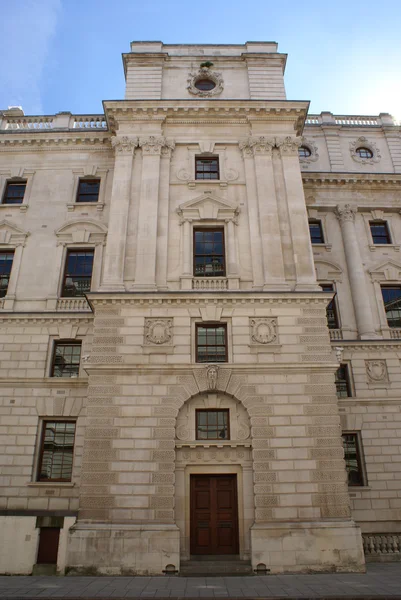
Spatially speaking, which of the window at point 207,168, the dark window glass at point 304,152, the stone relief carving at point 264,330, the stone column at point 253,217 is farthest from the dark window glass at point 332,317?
the dark window glass at point 304,152

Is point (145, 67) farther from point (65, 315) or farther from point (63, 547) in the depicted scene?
point (63, 547)

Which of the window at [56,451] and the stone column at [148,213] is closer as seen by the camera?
the window at [56,451]

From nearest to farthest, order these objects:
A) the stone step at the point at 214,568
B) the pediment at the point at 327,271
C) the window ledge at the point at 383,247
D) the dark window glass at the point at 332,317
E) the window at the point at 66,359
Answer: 1. the stone step at the point at 214,568
2. the window at the point at 66,359
3. the dark window glass at the point at 332,317
4. the pediment at the point at 327,271
5. the window ledge at the point at 383,247

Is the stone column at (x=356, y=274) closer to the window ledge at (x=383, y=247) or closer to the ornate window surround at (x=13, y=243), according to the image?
the window ledge at (x=383, y=247)

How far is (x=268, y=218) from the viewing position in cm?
2144

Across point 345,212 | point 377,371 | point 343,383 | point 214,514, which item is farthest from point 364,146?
point 214,514

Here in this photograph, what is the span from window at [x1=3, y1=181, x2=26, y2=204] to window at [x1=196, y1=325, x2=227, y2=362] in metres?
14.4

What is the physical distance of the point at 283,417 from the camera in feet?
57.8

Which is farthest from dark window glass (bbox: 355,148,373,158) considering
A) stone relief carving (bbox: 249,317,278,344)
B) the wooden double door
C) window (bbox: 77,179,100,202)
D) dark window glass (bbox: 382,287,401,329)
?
the wooden double door

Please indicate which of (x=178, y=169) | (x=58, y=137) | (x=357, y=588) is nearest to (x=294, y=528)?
(x=357, y=588)

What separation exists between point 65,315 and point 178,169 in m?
9.42

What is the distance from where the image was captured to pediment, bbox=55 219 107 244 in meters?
24.3

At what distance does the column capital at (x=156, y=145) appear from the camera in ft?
76.5

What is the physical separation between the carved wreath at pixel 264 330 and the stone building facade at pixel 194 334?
0.07 m
